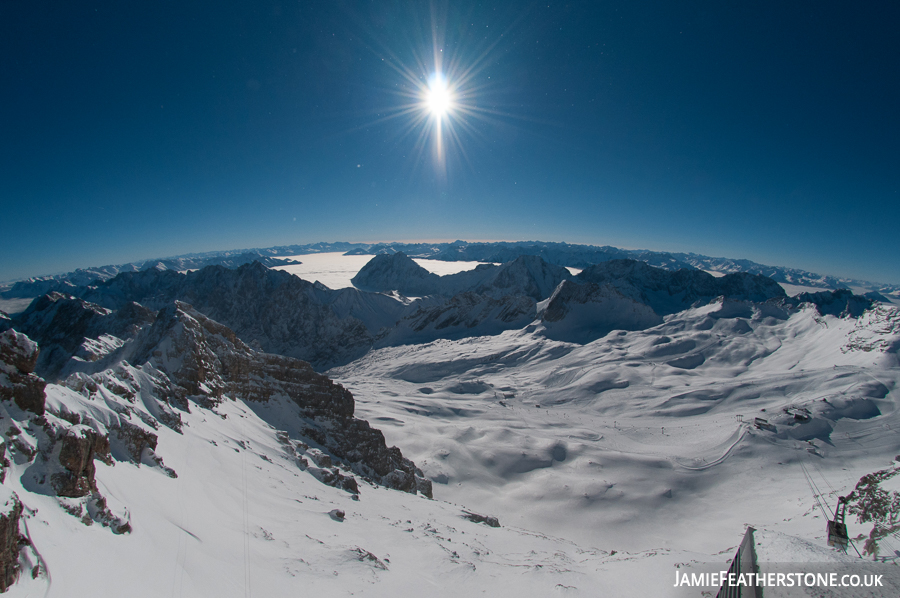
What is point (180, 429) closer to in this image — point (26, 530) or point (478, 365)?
point (26, 530)

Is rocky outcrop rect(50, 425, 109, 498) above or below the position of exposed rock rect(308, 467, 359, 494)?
above

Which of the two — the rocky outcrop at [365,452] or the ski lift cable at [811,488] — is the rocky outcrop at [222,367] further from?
the ski lift cable at [811,488]

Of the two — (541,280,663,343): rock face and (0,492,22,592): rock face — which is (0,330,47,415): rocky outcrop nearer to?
(0,492,22,592): rock face

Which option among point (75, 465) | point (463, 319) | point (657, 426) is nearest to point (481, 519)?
point (75, 465)

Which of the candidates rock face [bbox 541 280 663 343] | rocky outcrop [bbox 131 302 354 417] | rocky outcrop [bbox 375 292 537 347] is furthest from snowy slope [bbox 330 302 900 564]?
rocky outcrop [bbox 375 292 537 347]

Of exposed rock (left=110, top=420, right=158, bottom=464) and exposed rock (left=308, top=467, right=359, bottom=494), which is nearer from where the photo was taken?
exposed rock (left=110, top=420, right=158, bottom=464)

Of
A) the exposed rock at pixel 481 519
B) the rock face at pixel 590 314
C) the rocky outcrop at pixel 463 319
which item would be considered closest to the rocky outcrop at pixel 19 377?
the exposed rock at pixel 481 519

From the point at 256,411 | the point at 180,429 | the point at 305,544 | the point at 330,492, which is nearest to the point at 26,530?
the point at 305,544
